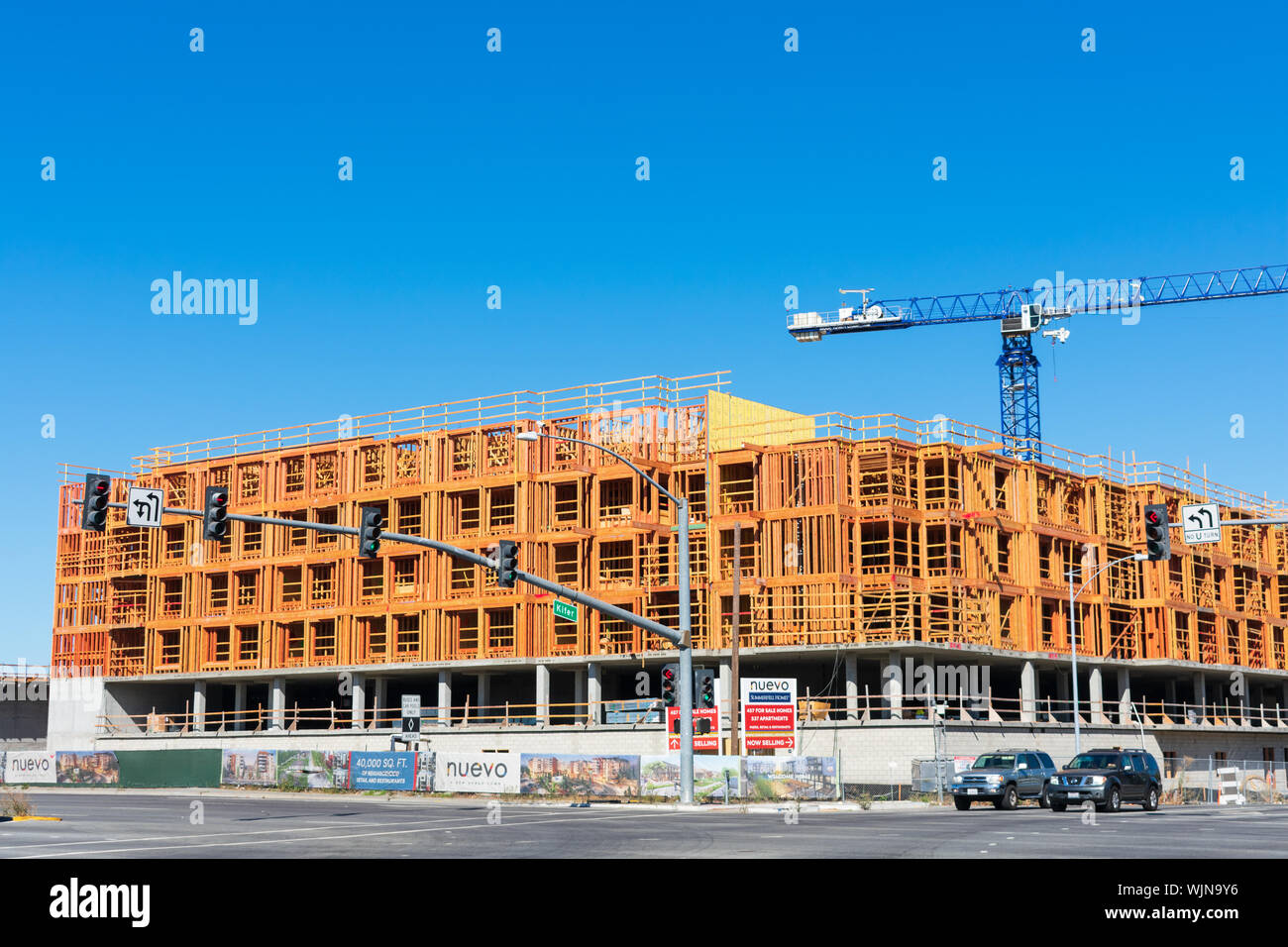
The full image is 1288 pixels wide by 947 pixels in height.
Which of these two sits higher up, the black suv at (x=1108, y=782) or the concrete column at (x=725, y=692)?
the concrete column at (x=725, y=692)

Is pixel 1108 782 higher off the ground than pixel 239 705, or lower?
lower

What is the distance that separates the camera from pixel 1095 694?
229 feet

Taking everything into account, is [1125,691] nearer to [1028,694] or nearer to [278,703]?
[1028,694]

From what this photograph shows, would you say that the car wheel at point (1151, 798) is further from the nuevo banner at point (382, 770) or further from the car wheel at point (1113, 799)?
the nuevo banner at point (382, 770)

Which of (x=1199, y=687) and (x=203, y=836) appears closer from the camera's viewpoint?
→ (x=203, y=836)

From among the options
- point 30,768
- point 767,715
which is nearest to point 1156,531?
point 767,715

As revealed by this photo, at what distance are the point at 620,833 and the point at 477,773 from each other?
22.2m

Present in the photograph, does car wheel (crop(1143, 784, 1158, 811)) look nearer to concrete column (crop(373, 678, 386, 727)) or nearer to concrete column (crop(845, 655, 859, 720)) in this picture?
concrete column (crop(845, 655, 859, 720))

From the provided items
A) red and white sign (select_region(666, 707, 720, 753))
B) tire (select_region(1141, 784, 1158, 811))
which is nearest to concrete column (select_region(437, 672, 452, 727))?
red and white sign (select_region(666, 707, 720, 753))

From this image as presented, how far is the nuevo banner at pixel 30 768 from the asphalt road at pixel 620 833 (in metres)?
23.8

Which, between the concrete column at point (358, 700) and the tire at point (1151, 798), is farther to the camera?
the concrete column at point (358, 700)

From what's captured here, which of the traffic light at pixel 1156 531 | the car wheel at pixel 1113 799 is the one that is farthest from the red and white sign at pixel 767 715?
the traffic light at pixel 1156 531

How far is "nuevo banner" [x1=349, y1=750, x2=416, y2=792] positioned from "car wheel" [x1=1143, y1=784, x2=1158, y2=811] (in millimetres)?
23746

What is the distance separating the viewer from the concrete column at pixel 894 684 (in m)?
60.5
